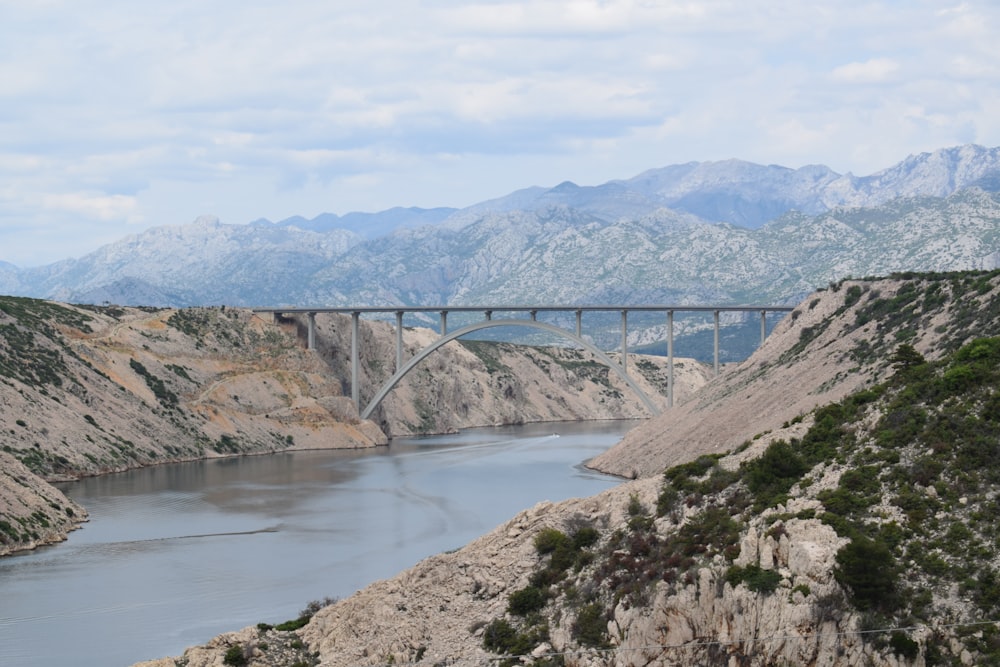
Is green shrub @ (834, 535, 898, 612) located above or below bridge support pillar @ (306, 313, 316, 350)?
below

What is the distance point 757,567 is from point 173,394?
77.8 m

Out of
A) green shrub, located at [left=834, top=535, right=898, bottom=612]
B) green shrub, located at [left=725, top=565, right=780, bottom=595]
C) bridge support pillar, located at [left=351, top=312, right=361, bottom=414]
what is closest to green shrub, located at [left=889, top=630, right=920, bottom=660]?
green shrub, located at [left=834, top=535, right=898, bottom=612]

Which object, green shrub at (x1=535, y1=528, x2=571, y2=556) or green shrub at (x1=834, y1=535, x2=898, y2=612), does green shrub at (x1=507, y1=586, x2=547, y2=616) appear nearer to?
green shrub at (x1=535, y1=528, x2=571, y2=556)

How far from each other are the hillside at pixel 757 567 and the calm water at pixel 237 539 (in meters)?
11.2

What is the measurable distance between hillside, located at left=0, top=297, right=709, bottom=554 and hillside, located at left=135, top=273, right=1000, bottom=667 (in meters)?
30.9

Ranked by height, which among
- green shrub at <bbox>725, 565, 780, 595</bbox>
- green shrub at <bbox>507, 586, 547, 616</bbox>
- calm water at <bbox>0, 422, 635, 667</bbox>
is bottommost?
calm water at <bbox>0, 422, 635, 667</bbox>

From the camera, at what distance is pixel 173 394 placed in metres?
103

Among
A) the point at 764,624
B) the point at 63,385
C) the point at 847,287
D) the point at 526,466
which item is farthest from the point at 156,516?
the point at 764,624

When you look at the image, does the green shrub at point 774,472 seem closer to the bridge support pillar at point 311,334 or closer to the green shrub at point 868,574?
the green shrub at point 868,574

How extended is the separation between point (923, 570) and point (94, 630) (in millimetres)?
26239

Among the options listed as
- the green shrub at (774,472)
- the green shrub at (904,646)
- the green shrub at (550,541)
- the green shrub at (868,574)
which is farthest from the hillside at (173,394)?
the green shrub at (904,646)

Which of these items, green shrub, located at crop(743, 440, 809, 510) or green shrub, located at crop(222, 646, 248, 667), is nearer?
green shrub, located at crop(222, 646, 248, 667)

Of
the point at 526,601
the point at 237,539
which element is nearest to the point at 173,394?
the point at 237,539

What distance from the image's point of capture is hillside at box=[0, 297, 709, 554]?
8169 cm
